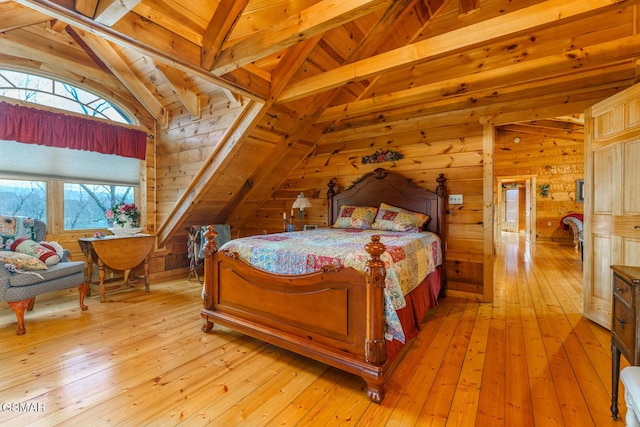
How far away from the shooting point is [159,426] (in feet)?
4.66

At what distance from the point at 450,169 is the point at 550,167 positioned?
5929mm

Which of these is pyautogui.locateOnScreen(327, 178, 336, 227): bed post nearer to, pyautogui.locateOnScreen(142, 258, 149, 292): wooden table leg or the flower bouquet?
pyautogui.locateOnScreen(142, 258, 149, 292): wooden table leg

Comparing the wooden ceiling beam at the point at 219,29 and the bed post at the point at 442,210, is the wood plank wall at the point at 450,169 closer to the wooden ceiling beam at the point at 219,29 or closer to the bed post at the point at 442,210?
the bed post at the point at 442,210

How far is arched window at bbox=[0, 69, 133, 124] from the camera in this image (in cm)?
306

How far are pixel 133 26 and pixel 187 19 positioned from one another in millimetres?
539

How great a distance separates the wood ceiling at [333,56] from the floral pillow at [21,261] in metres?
1.55

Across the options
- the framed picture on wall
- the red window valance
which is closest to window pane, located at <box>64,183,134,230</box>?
the red window valance

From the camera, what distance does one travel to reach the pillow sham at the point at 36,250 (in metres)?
2.68

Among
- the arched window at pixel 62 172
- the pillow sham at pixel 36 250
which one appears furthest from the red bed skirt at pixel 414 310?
the arched window at pixel 62 172

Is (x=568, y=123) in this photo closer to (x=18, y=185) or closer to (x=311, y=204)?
(x=311, y=204)

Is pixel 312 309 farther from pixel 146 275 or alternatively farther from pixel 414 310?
pixel 146 275

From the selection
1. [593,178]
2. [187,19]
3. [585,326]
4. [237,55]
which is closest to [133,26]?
[187,19]

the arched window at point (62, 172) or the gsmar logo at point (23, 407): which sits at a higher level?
the arched window at point (62, 172)

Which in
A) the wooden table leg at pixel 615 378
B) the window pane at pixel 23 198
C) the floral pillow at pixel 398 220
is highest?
the window pane at pixel 23 198
